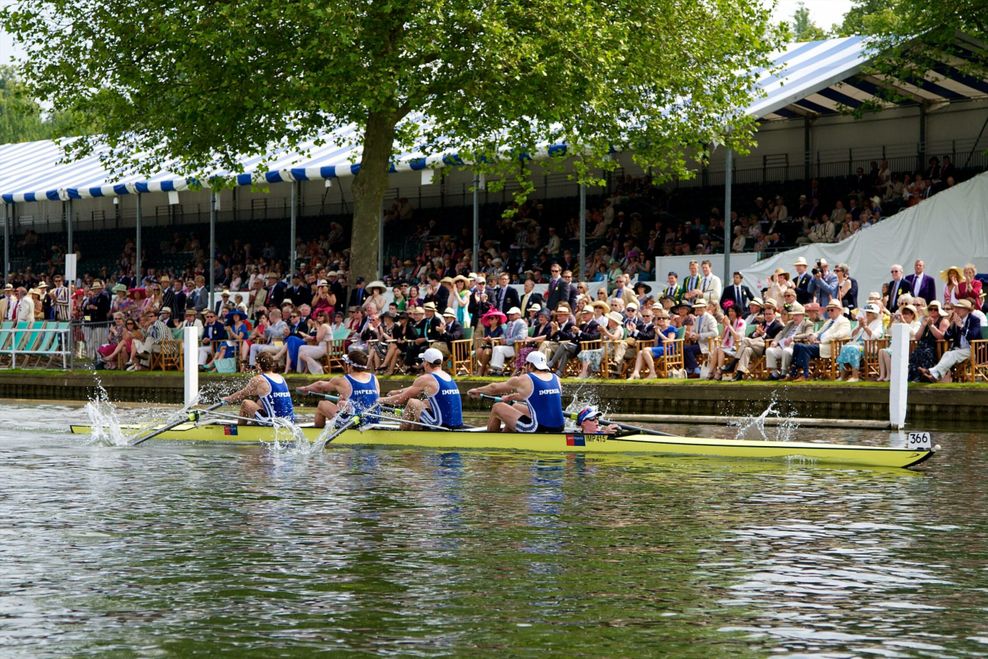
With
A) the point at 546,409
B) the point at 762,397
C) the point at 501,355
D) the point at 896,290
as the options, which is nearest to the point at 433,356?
the point at 546,409

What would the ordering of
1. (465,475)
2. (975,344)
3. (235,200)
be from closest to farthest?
(465,475) → (975,344) → (235,200)

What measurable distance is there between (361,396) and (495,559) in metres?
8.75

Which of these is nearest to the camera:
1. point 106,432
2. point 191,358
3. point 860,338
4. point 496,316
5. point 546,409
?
point 546,409

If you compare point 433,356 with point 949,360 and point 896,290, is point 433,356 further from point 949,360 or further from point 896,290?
point 896,290

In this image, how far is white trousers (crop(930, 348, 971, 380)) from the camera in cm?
2202

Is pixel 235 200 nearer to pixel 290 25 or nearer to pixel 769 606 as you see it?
pixel 290 25

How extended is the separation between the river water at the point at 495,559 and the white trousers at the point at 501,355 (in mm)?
9296

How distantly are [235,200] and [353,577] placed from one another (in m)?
42.3

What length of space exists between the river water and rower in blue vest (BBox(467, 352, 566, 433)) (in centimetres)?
105

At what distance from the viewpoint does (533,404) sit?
60.2ft

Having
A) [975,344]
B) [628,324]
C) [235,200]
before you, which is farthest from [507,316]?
[235,200]

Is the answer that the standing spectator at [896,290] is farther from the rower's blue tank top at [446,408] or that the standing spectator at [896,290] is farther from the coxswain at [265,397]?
the coxswain at [265,397]

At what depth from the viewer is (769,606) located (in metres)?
9.46

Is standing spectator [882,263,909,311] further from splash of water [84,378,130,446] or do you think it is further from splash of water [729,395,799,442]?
splash of water [84,378,130,446]
